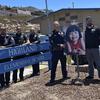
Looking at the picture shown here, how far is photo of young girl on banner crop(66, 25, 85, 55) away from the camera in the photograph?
12336mm

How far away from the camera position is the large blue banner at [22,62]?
12.6 meters

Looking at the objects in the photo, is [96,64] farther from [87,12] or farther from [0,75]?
[87,12]

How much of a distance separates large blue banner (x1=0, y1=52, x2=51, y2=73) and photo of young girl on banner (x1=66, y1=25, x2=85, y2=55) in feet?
5.80

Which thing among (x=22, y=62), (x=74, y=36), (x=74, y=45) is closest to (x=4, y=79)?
(x=22, y=62)

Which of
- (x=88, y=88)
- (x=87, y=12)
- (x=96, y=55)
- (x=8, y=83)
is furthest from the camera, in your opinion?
(x=87, y=12)

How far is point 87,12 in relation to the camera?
1809 inches

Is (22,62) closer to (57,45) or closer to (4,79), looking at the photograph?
(4,79)

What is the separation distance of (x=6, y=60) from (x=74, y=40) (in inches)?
85.6

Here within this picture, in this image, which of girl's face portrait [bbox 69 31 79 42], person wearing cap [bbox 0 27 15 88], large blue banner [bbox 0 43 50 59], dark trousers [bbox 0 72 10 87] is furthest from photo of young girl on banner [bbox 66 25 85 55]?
dark trousers [bbox 0 72 10 87]

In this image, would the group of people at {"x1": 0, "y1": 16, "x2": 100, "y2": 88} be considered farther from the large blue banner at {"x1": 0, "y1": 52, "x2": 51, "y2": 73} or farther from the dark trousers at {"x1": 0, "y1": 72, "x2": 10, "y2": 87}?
the large blue banner at {"x1": 0, "y1": 52, "x2": 51, "y2": 73}

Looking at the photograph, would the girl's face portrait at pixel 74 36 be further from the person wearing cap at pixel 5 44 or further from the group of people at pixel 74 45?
the person wearing cap at pixel 5 44

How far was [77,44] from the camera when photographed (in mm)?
12398

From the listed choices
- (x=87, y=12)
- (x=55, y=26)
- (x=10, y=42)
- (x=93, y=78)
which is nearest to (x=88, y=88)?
(x=93, y=78)

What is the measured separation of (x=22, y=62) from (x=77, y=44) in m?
2.06
